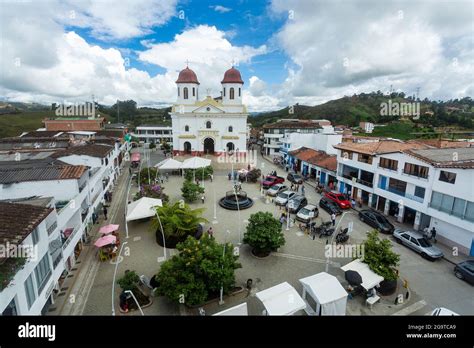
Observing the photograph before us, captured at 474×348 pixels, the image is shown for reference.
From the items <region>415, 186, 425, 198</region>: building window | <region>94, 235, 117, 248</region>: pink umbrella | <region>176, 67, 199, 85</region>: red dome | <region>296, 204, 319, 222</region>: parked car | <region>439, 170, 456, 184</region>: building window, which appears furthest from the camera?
<region>176, 67, 199, 85</region>: red dome

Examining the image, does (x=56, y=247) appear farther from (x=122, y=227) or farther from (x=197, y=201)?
(x=197, y=201)

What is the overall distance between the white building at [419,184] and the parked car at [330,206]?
3306mm

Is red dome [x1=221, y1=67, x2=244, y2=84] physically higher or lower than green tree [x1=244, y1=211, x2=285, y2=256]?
higher

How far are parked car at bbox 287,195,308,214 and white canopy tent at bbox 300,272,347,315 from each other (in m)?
10.5

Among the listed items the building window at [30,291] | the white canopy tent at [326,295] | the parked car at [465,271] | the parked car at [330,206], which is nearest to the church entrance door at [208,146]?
the parked car at [330,206]

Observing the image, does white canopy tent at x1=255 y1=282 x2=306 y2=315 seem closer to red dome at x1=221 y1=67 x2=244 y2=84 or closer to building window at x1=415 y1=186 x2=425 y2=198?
building window at x1=415 y1=186 x2=425 y2=198

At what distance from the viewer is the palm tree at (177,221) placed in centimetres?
1633

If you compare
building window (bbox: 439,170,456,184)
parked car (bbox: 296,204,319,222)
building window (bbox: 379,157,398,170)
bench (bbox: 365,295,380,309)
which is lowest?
bench (bbox: 365,295,380,309)

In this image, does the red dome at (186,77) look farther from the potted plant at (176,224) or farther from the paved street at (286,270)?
the potted plant at (176,224)

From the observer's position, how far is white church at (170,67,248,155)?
149 feet

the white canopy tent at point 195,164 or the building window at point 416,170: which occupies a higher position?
the building window at point 416,170

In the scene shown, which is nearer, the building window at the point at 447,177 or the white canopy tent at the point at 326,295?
the white canopy tent at the point at 326,295

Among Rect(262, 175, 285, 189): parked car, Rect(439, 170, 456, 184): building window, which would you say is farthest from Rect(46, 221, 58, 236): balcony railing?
Rect(439, 170, 456, 184): building window

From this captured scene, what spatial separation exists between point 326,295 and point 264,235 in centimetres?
468
